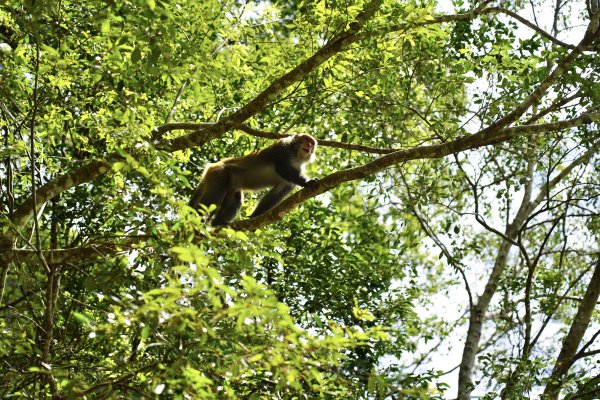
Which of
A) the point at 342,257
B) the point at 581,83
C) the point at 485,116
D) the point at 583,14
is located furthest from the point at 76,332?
the point at 583,14

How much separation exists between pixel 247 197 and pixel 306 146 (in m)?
0.94

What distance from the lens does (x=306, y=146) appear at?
27.0ft

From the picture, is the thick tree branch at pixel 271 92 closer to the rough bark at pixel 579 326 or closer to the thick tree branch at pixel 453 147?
the thick tree branch at pixel 453 147

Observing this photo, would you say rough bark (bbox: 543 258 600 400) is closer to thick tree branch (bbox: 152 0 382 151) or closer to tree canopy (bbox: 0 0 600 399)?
tree canopy (bbox: 0 0 600 399)

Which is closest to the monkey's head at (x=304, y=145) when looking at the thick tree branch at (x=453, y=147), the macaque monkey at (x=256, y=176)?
the macaque monkey at (x=256, y=176)

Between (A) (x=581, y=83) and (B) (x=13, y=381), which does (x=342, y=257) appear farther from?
(B) (x=13, y=381)

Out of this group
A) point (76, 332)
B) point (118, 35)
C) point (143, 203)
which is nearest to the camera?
point (118, 35)

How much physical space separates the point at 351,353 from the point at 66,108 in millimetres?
4182

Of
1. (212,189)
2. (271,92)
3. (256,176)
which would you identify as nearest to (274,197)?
(256,176)

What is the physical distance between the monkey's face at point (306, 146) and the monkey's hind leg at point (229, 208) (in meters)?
0.82

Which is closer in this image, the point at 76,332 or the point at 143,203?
the point at 143,203

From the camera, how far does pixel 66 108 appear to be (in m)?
6.39

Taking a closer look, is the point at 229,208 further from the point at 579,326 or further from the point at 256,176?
the point at 579,326

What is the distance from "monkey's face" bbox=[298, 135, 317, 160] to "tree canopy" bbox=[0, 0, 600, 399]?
459 mm
